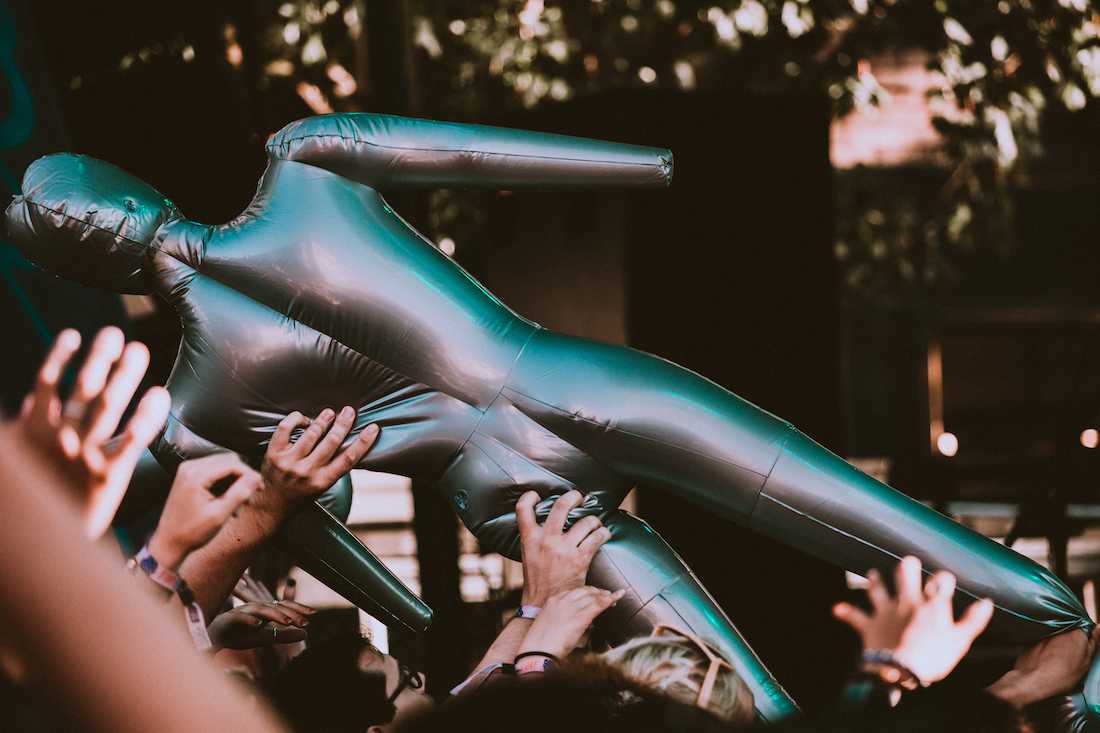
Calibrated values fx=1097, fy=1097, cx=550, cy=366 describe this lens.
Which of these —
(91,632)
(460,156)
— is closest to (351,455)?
(460,156)

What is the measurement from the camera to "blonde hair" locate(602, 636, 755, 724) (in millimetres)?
1466

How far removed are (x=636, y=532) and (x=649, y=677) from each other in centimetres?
56

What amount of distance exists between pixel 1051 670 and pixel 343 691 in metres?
1.19

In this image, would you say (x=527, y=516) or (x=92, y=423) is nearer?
(x=92, y=423)

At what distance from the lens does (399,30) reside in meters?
3.73

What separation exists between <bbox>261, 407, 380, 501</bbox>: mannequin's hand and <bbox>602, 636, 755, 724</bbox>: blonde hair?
2.08 feet

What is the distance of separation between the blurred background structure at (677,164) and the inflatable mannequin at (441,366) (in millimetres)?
886

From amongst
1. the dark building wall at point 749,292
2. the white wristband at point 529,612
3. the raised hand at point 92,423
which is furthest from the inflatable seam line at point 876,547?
the dark building wall at point 749,292

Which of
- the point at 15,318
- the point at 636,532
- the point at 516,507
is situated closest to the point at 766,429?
the point at 636,532

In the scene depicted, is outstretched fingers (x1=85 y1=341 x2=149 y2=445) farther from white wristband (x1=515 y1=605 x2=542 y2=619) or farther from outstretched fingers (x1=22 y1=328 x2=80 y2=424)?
white wristband (x1=515 y1=605 x2=542 y2=619)

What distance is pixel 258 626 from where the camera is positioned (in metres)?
2.17

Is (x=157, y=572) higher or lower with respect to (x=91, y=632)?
lower

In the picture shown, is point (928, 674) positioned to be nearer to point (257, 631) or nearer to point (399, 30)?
point (257, 631)

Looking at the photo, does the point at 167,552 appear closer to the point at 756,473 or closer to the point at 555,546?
the point at 555,546
